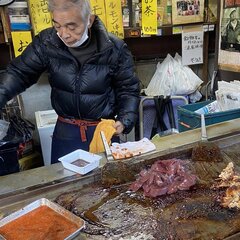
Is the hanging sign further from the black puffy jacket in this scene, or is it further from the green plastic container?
the green plastic container

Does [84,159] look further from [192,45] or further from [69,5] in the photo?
[192,45]

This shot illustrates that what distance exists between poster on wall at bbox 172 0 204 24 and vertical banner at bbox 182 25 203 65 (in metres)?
0.13

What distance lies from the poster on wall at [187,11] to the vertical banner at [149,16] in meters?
0.32

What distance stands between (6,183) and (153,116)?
2.59m

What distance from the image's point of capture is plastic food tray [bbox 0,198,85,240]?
4.31ft

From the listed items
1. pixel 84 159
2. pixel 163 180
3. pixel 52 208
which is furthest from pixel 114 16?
pixel 52 208

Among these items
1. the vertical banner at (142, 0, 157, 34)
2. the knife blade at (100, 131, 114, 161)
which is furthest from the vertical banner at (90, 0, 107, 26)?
the knife blade at (100, 131, 114, 161)

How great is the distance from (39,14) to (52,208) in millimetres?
2314

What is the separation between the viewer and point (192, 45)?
4.04 meters

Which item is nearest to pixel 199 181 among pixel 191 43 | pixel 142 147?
pixel 142 147

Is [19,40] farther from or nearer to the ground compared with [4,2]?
nearer to the ground

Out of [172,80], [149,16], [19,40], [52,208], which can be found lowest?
[172,80]

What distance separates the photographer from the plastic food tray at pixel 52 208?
1314mm

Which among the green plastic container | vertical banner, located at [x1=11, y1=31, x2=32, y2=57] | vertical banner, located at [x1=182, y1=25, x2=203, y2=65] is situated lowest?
the green plastic container
